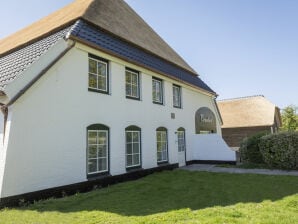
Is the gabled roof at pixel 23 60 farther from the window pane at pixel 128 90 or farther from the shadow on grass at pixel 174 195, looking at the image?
the shadow on grass at pixel 174 195

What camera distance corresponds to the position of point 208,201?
721 centimetres

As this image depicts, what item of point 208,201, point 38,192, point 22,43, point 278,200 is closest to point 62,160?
point 38,192

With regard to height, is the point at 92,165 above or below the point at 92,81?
below

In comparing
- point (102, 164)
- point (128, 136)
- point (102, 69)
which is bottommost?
point (102, 164)

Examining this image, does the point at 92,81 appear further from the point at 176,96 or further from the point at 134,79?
the point at 176,96

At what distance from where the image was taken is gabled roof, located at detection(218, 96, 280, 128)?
93.2ft

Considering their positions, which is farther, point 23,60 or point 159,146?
point 159,146

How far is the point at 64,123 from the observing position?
8.62 meters

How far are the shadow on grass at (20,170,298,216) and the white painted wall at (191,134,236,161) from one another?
18.1 feet

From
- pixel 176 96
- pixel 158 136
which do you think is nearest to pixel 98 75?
pixel 158 136

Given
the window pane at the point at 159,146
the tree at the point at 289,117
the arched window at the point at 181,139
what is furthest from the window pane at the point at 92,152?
the tree at the point at 289,117

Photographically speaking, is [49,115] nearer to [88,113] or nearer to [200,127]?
[88,113]

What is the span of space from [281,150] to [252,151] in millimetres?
1956

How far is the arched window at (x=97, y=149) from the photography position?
9500 millimetres
